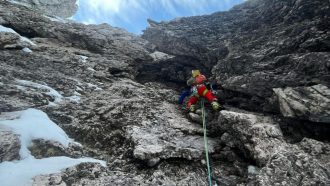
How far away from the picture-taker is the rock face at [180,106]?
24.3 feet

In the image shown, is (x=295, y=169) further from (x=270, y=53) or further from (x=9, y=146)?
(x=9, y=146)

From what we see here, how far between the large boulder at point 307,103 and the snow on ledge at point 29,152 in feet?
19.9

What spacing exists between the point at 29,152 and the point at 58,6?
125 ft

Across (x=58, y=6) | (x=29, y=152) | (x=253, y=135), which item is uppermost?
(x=58, y=6)

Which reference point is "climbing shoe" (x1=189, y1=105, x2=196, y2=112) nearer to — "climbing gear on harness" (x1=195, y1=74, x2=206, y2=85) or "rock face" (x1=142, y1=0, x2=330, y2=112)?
"climbing gear on harness" (x1=195, y1=74, x2=206, y2=85)

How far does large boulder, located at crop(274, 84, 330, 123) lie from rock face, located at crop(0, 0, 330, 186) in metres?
0.03

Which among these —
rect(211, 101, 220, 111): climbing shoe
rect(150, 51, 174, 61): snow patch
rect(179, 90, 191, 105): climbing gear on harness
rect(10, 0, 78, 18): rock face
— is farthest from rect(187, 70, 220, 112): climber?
rect(10, 0, 78, 18): rock face

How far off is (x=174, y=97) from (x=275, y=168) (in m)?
7.11

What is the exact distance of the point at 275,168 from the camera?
6656 mm

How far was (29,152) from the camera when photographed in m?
7.56

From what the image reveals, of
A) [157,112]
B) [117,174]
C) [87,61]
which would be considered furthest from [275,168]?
[87,61]

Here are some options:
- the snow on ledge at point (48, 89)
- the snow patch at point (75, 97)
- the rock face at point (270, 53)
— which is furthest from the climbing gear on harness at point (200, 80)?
the snow on ledge at point (48, 89)

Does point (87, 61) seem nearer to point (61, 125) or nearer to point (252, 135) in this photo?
point (61, 125)

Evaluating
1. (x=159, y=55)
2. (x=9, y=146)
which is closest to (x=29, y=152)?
(x=9, y=146)
